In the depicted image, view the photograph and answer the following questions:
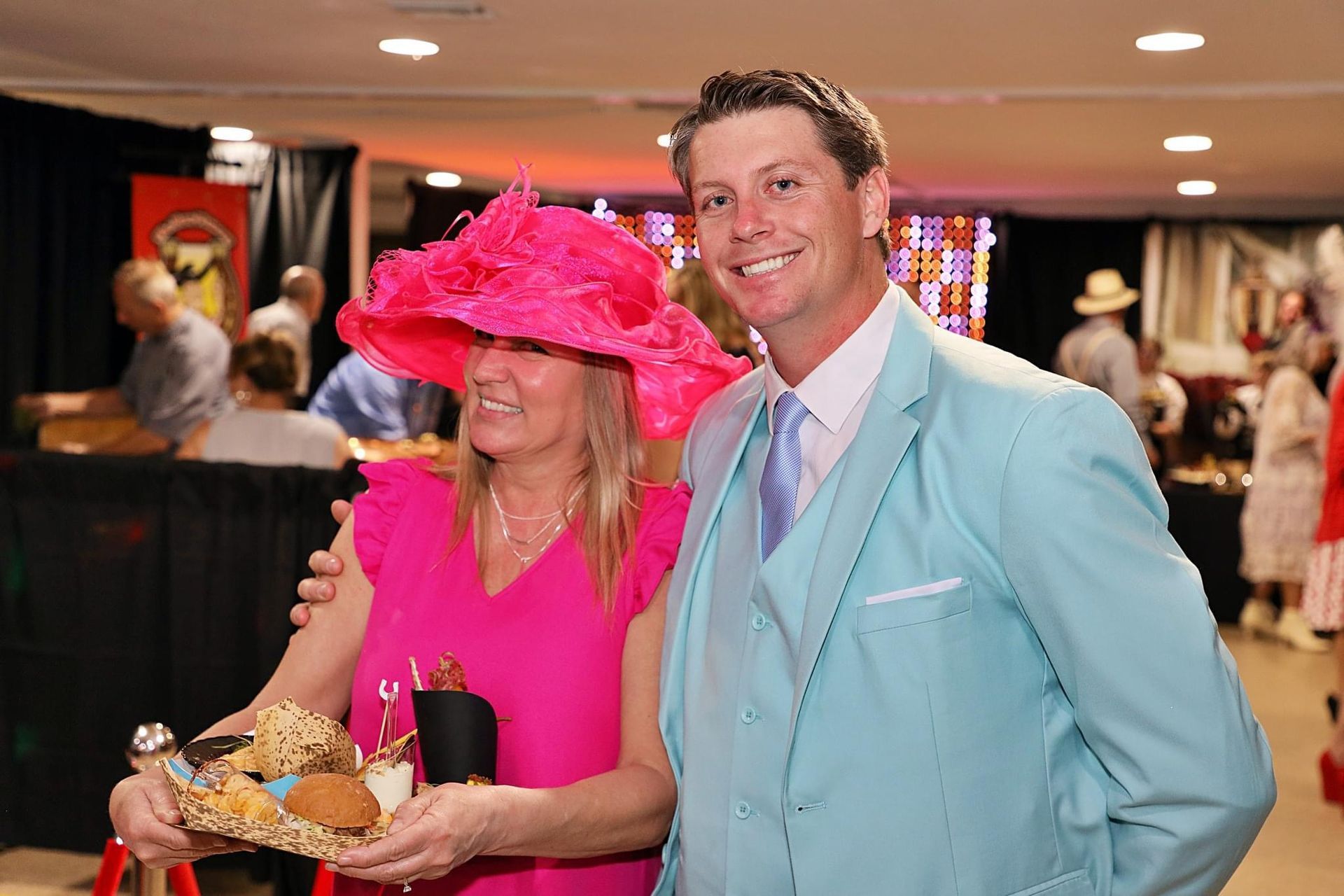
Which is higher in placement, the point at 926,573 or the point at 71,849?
the point at 926,573

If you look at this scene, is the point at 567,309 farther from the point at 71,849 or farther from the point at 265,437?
the point at 265,437

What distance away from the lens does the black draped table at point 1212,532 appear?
8938 mm

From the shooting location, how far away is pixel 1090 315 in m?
11.9

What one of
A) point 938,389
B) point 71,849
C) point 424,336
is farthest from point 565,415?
point 71,849

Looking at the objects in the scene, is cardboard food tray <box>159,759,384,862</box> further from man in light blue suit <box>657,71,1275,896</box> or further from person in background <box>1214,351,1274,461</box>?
person in background <box>1214,351,1274,461</box>

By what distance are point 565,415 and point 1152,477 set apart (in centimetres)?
89

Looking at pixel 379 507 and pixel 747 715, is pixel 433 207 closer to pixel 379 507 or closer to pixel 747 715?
pixel 379 507

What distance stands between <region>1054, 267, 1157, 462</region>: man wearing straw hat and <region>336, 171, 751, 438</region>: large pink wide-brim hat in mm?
7684

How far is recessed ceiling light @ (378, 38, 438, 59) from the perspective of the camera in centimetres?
561

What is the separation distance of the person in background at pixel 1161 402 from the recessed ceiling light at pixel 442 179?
5.76m

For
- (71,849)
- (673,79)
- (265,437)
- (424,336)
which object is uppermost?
(673,79)

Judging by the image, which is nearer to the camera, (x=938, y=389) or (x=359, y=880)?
(x=938, y=389)

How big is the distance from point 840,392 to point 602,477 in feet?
1.68

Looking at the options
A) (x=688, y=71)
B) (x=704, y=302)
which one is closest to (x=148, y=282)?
(x=688, y=71)
